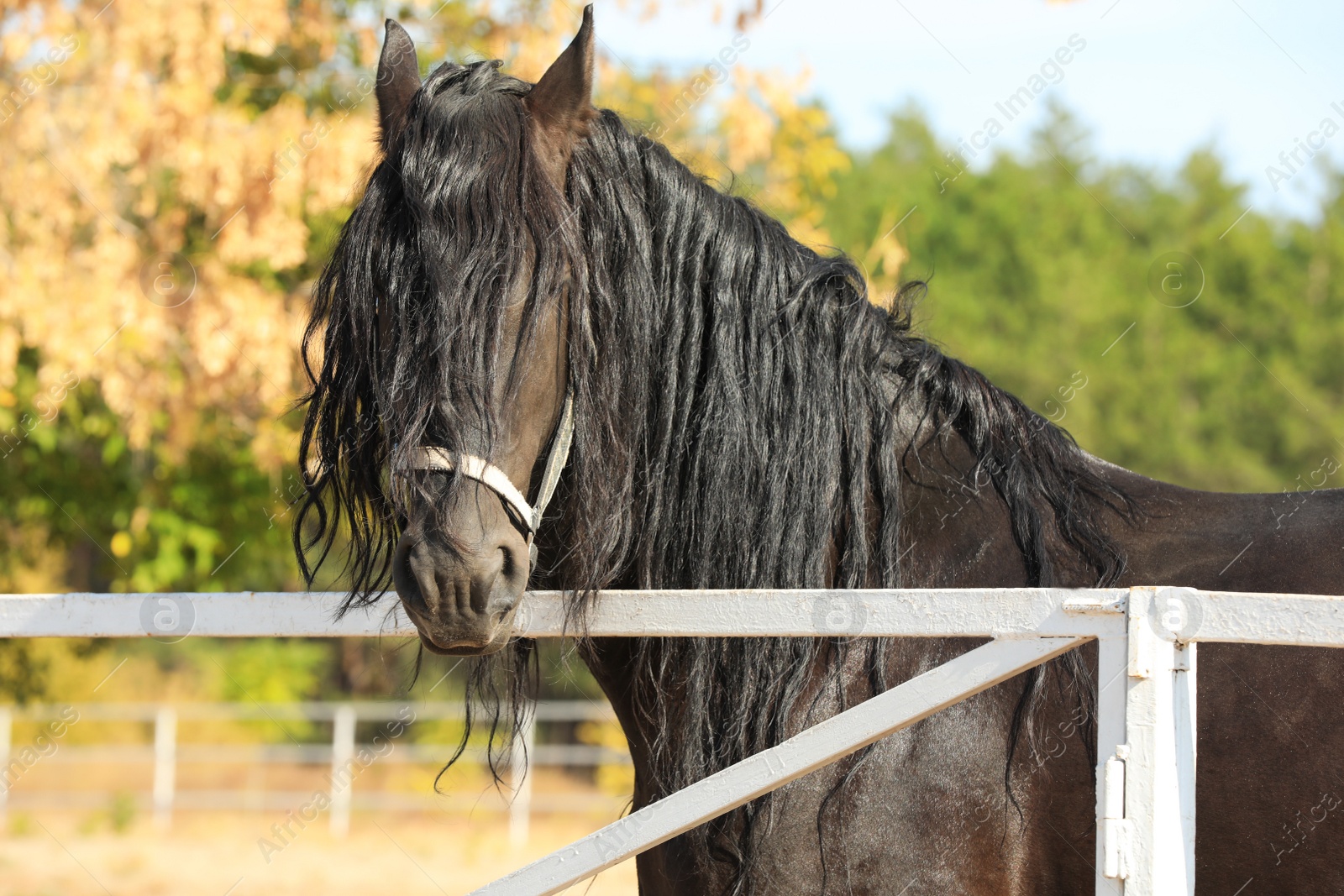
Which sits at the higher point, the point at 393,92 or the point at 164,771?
the point at 393,92

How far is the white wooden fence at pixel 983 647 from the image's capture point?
160 cm

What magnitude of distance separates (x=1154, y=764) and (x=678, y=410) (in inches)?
42.4

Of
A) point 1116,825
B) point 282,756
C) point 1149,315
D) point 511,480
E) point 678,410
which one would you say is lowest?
point 1116,825

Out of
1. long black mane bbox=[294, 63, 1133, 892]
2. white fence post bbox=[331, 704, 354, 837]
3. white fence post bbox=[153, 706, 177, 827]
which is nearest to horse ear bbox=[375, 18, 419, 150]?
long black mane bbox=[294, 63, 1133, 892]

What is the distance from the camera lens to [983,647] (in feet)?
5.79

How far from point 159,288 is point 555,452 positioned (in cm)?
478

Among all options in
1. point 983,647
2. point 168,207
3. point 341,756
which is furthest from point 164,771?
point 983,647

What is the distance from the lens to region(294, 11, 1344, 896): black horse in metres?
2.00

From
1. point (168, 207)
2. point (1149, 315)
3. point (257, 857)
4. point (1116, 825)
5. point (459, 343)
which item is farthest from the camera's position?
point (1149, 315)

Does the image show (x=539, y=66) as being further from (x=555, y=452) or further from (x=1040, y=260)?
(x=1040, y=260)

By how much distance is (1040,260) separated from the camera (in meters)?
26.7

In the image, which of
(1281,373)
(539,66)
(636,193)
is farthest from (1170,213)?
(636,193)

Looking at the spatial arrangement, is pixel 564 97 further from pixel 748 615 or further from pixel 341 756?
pixel 341 756

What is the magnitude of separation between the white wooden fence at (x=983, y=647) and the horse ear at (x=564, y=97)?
0.88m
